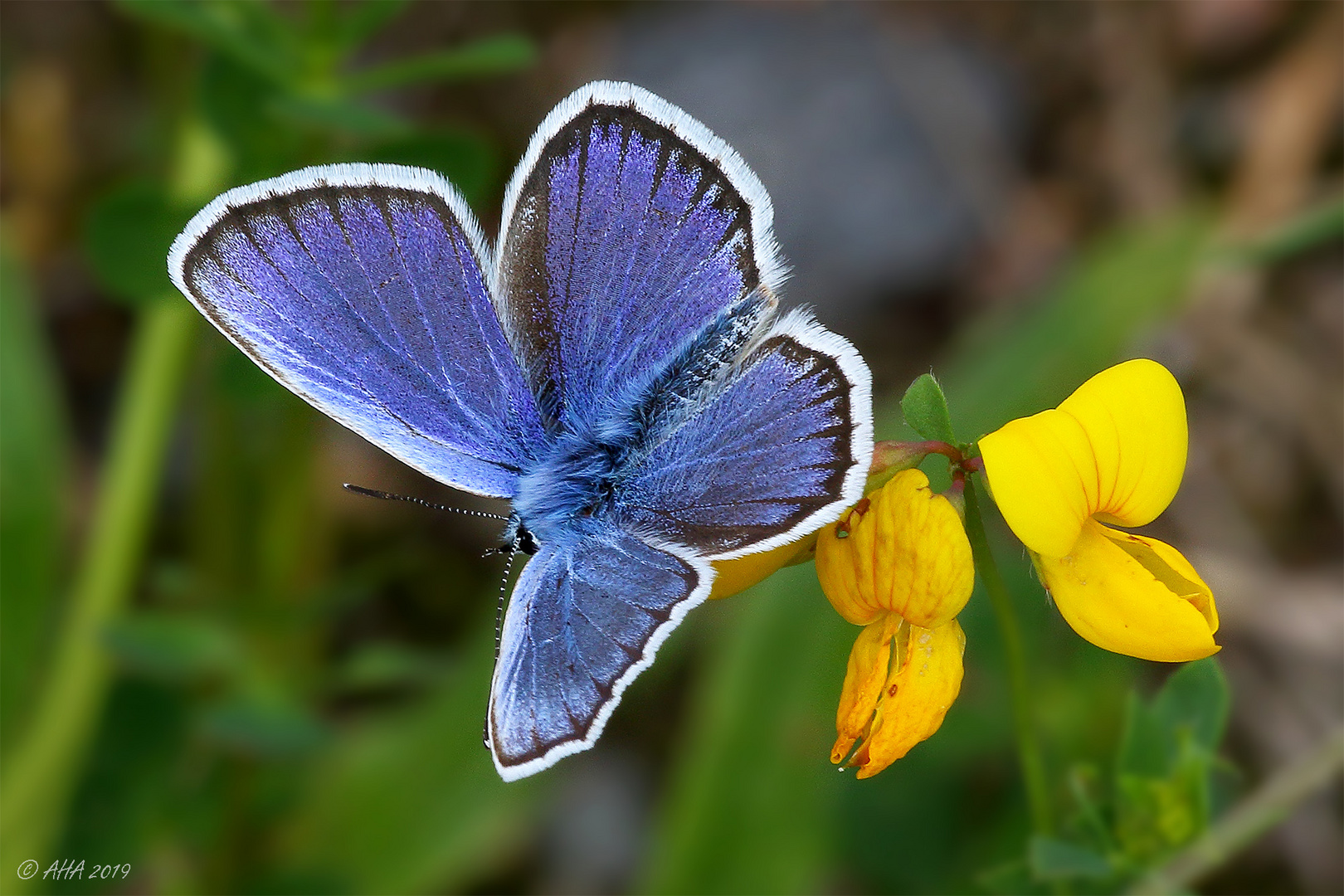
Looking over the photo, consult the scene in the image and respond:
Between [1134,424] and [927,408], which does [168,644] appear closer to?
[927,408]

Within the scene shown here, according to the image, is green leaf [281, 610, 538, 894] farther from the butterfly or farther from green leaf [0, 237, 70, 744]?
the butterfly

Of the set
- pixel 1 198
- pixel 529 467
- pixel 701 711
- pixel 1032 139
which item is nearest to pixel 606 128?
pixel 529 467

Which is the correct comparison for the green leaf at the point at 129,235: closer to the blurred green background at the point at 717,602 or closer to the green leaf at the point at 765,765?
the blurred green background at the point at 717,602

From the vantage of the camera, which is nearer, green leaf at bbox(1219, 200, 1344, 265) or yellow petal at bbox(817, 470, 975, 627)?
yellow petal at bbox(817, 470, 975, 627)

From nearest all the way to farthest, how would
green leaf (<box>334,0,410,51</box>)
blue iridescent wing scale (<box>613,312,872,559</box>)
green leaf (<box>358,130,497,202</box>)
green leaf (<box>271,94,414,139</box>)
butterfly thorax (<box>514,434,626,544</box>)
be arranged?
blue iridescent wing scale (<box>613,312,872,559</box>) → butterfly thorax (<box>514,434,626,544</box>) → green leaf (<box>271,94,414,139</box>) → green leaf (<box>334,0,410,51</box>) → green leaf (<box>358,130,497,202</box>)

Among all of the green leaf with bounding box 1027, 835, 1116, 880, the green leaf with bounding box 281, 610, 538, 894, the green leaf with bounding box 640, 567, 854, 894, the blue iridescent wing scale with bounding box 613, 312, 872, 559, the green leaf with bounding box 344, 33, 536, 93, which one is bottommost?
the green leaf with bounding box 281, 610, 538, 894

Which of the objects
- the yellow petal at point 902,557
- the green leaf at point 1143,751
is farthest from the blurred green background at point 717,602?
the yellow petal at point 902,557

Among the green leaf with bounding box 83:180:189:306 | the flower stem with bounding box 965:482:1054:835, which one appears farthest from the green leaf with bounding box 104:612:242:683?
the flower stem with bounding box 965:482:1054:835

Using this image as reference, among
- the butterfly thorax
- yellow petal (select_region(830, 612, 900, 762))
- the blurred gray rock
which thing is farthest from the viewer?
the blurred gray rock
